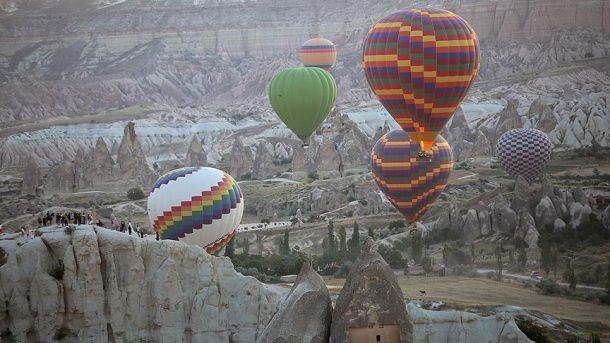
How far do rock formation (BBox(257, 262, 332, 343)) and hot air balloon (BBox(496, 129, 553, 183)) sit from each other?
39896 mm

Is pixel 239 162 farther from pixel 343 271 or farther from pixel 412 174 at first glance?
pixel 343 271

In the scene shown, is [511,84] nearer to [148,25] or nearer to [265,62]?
[265,62]

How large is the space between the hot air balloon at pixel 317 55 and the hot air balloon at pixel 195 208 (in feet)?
163

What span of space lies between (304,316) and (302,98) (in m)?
33.7

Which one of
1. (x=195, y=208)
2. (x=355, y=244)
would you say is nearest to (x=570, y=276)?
(x=355, y=244)

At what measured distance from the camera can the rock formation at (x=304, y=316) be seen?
808 inches

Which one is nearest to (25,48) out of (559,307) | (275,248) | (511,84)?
(511,84)

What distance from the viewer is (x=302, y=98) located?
54094mm

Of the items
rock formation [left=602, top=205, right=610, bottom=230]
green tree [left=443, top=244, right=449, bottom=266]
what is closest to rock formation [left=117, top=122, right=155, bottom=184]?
rock formation [left=602, top=205, right=610, bottom=230]

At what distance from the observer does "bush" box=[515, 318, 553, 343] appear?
28.6 meters

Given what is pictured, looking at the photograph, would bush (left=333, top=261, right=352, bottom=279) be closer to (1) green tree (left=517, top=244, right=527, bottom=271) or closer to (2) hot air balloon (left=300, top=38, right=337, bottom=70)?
(1) green tree (left=517, top=244, right=527, bottom=271)

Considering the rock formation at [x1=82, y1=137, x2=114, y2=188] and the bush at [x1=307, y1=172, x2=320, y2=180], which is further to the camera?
the rock formation at [x1=82, y1=137, x2=114, y2=188]

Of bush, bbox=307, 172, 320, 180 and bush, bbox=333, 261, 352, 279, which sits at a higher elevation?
bush, bbox=307, 172, 320, 180

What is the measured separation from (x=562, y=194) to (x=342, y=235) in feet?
26.2
